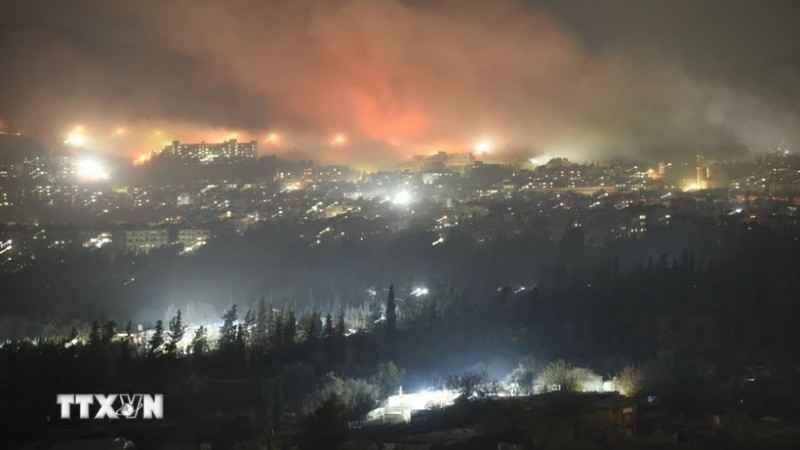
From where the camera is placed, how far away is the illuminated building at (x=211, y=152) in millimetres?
37188

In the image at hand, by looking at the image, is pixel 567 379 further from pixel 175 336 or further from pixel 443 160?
pixel 443 160

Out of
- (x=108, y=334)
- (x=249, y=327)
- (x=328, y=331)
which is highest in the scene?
(x=249, y=327)

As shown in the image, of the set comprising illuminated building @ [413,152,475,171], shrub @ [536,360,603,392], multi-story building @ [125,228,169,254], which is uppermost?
illuminated building @ [413,152,475,171]

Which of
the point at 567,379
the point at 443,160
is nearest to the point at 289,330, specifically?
the point at 567,379

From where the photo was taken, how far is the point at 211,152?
126ft

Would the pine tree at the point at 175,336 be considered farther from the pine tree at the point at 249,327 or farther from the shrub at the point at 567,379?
the shrub at the point at 567,379

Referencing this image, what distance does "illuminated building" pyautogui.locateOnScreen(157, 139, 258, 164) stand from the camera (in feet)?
122

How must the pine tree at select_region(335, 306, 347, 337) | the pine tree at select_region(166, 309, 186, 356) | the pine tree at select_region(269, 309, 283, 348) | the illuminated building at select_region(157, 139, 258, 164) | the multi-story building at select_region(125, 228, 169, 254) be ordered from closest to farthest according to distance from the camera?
the pine tree at select_region(166, 309, 186, 356) < the pine tree at select_region(269, 309, 283, 348) < the pine tree at select_region(335, 306, 347, 337) < the multi-story building at select_region(125, 228, 169, 254) < the illuminated building at select_region(157, 139, 258, 164)

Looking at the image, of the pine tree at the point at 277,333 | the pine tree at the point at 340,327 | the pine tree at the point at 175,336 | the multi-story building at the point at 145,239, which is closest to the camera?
the pine tree at the point at 175,336

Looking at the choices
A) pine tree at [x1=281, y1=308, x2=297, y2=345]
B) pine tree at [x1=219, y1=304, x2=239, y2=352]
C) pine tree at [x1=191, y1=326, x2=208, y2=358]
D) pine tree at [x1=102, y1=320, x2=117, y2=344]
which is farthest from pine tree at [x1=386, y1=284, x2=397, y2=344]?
pine tree at [x1=102, y1=320, x2=117, y2=344]

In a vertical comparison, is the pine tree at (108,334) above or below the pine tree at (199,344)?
above

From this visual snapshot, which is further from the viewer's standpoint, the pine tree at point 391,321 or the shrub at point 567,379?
the pine tree at point 391,321

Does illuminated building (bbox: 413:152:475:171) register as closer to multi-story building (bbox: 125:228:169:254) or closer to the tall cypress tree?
multi-story building (bbox: 125:228:169:254)

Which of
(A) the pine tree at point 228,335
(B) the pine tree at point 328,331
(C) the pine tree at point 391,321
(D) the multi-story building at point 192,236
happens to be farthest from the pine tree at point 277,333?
(D) the multi-story building at point 192,236
